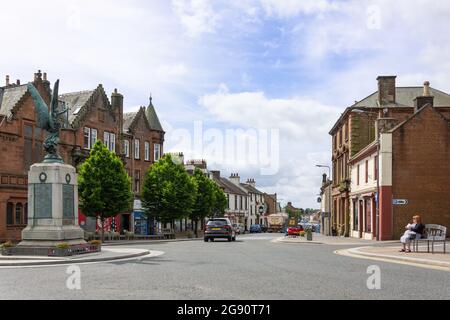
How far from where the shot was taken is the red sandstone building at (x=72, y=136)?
127 ft

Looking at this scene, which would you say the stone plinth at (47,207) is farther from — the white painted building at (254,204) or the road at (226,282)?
the white painted building at (254,204)

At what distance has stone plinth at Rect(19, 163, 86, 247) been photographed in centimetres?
2138

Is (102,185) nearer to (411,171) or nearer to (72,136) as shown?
(72,136)

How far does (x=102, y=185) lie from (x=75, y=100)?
13541 mm

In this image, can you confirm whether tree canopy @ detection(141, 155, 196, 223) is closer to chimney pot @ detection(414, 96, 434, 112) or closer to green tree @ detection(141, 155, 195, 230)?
green tree @ detection(141, 155, 195, 230)

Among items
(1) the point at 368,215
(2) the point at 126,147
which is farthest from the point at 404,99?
(2) the point at 126,147

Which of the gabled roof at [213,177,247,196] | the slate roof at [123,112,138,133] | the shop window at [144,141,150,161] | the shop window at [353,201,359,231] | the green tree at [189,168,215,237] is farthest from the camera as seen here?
the gabled roof at [213,177,247,196]

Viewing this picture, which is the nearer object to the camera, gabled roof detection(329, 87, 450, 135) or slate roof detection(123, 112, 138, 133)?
gabled roof detection(329, 87, 450, 135)

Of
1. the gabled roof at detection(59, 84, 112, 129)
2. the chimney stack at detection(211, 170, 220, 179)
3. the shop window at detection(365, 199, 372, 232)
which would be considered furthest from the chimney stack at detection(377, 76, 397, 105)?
the chimney stack at detection(211, 170, 220, 179)

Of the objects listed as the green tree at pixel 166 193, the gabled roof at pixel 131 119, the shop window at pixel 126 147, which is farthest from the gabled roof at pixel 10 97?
the gabled roof at pixel 131 119

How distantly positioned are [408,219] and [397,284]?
2651 cm

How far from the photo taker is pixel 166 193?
162ft

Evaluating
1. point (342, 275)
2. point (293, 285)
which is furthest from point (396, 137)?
point (293, 285)

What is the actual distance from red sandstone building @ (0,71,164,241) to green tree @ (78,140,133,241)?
437cm
